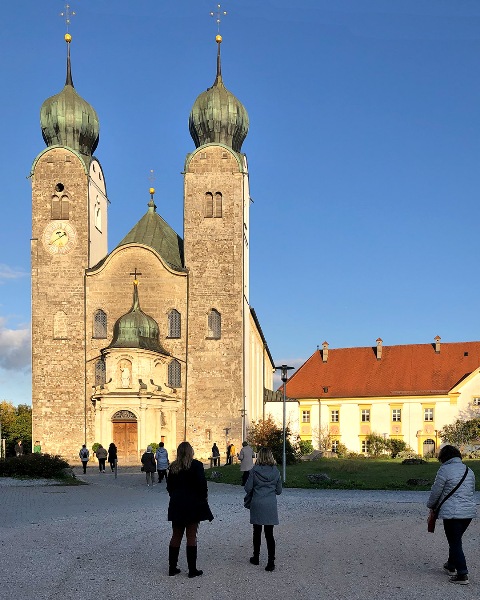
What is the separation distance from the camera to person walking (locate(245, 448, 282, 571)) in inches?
429

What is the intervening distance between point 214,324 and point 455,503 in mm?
40603

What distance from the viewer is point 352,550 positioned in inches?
491

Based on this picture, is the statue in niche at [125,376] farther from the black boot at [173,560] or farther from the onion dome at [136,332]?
the black boot at [173,560]

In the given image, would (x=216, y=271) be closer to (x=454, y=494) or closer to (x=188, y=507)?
(x=188, y=507)

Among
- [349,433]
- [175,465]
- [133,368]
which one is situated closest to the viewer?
[175,465]

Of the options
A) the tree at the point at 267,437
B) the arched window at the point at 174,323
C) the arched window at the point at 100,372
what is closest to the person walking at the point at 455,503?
the tree at the point at 267,437

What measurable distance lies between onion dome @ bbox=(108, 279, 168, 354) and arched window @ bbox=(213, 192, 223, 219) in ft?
22.7

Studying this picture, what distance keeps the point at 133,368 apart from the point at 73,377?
4.47 m

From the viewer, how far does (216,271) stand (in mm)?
50750

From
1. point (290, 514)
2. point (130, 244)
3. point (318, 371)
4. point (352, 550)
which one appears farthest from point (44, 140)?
point (352, 550)

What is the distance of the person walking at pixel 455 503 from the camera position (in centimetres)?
1005

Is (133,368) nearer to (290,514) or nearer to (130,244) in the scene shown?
(130,244)

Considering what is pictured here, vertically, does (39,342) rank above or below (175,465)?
above

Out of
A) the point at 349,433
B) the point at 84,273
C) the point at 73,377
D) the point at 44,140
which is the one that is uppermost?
the point at 44,140
